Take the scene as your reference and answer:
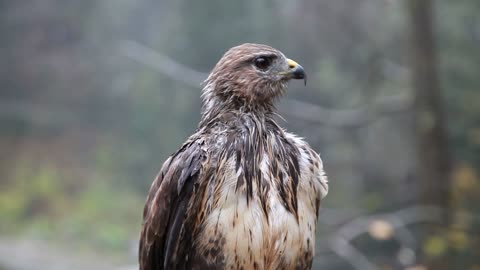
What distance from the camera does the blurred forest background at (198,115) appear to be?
4738 millimetres

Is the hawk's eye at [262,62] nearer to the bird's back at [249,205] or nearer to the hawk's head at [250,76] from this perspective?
the hawk's head at [250,76]

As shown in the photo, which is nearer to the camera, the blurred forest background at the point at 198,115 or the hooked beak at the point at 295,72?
the hooked beak at the point at 295,72

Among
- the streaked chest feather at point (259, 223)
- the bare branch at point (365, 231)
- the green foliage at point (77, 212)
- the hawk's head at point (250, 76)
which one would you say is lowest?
the streaked chest feather at point (259, 223)

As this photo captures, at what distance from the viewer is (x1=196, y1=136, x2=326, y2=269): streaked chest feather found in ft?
6.60

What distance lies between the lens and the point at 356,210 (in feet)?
15.9

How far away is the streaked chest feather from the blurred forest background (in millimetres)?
2578

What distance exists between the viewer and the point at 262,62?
2285 millimetres

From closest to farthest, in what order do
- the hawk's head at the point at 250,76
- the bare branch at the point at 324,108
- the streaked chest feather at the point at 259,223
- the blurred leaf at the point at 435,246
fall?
1. the streaked chest feather at the point at 259,223
2. the hawk's head at the point at 250,76
3. the blurred leaf at the point at 435,246
4. the bare branch at the point at 324,108

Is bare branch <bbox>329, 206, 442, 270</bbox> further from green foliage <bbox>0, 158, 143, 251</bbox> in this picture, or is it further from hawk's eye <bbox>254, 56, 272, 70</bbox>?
hawk's eye <bbox>254, 56, 272, 70</bbox>

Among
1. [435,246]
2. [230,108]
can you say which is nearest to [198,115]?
[435,246]

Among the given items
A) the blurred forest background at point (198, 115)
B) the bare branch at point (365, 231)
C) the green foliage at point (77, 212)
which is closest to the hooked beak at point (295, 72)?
the blurred forest background at point (198, 115)

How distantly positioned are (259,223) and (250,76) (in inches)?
22.6

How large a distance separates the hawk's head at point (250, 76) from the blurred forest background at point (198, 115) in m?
2.33

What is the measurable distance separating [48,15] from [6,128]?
1.01 m
